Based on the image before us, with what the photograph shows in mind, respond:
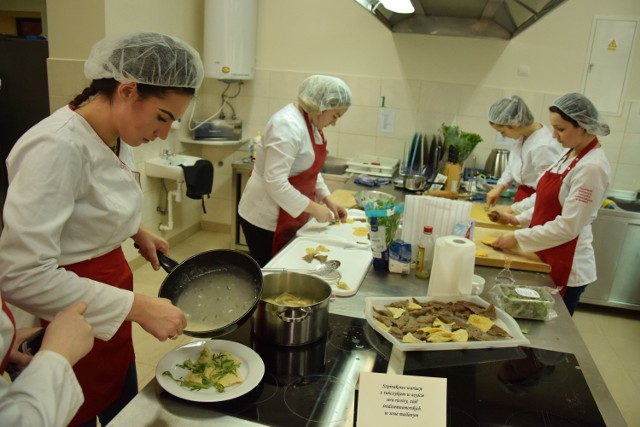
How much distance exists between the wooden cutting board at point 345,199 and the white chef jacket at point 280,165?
42 cm

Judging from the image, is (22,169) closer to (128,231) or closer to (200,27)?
(128,231)

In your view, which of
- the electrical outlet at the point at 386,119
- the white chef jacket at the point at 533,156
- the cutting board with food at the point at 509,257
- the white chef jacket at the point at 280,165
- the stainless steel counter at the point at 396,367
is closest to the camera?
the stainless steel counter at the point at 396,367

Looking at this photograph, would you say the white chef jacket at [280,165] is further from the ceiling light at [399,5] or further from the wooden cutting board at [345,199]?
the ceiling light at [399,5]

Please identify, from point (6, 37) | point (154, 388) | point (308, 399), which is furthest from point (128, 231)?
point (6, 37)

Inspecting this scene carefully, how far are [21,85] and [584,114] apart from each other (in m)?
3.70

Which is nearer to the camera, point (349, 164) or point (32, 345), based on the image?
point (32, 345)

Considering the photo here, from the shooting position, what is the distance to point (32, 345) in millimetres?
1063

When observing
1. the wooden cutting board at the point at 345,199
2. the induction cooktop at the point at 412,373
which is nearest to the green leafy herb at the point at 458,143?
the wooden cutting board at the point at 345,199

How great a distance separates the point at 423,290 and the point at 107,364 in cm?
101

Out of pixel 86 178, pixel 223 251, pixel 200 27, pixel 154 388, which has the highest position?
pixel 200 27

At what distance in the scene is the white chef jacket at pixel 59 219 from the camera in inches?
40.5

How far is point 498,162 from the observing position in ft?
12.7

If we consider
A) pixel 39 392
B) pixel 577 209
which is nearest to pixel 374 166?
pixel 577 209

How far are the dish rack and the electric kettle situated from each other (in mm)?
745
